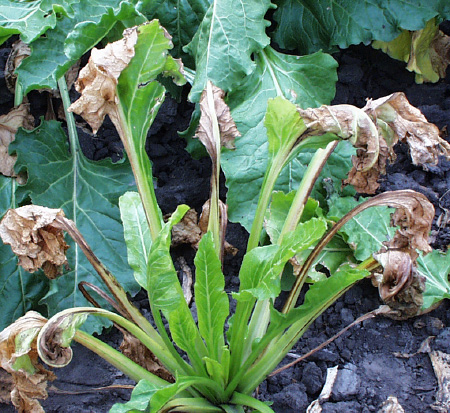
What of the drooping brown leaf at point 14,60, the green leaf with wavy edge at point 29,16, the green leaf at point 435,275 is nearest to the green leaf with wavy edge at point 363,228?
the green leaf at point 435,275

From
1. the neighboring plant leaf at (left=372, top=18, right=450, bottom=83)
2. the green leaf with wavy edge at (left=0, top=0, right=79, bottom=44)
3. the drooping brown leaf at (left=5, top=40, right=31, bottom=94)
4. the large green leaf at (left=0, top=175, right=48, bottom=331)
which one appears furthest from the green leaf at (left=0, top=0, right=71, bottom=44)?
the neighboring plant leaf at (left=372, top=18, right=450, bottom=83)

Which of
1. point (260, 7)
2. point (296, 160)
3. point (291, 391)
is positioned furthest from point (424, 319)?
point (260, 7)

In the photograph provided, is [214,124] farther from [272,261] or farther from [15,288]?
[15,288]

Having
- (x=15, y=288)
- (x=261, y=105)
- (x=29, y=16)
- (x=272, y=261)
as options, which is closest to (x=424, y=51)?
(x=261, y=105)

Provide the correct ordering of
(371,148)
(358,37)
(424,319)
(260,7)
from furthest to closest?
1. (358,37)
2. (260,7)
3. (424,319)
4. (371,148)

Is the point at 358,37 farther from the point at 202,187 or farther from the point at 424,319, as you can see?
the point at 424,319

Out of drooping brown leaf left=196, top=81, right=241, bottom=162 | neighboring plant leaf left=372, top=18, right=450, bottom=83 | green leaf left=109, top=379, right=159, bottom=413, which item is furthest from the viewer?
neighboring plant leaf left=372, top=18, right=450, bottom=83

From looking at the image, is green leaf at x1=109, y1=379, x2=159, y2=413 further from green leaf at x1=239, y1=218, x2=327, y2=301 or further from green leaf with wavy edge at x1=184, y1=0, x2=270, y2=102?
green leaf with wavy edge at x1=184, y1=0, x2=270, y2=102
